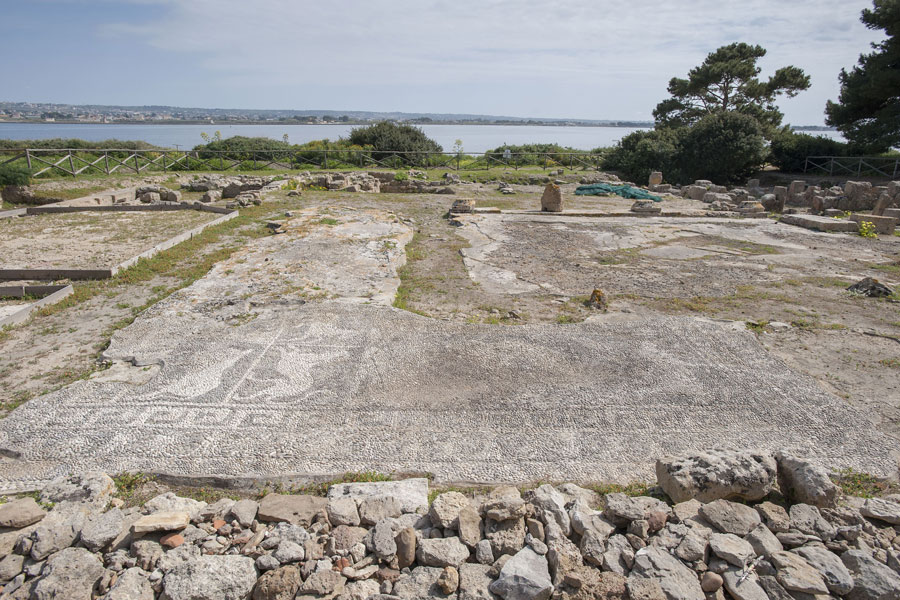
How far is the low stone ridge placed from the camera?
308 centimetres

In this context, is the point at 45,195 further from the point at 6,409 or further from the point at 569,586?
the point at 569,586

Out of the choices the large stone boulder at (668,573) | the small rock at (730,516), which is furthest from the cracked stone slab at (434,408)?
the large stone boulder at (668,573)

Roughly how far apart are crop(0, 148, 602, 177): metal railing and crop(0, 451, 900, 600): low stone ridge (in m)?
24.0

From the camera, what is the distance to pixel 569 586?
3123 mm

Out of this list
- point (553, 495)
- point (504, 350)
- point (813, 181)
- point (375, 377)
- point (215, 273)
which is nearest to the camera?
point (553, 495)

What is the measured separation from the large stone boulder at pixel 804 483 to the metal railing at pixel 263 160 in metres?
26.8

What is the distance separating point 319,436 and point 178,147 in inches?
1283

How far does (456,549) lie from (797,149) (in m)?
35.7

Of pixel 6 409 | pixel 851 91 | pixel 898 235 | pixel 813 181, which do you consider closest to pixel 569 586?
pixel 6 409

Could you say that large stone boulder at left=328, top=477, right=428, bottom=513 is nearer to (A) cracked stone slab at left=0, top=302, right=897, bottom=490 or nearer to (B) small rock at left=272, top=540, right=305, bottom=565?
(A) cracked stone slab at left=0, top=302, right=897, bottom=490

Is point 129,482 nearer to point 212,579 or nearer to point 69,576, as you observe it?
point 69,576

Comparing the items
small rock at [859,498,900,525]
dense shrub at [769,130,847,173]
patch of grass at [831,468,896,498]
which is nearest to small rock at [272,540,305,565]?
small rock at [859,498,900,525]

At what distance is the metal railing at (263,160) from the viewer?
23891mm

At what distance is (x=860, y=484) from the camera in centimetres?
451
